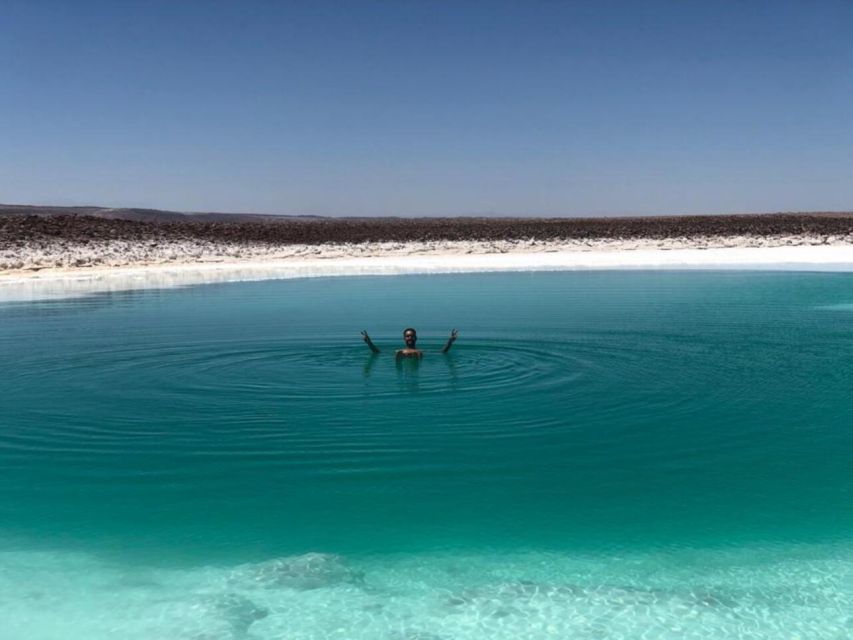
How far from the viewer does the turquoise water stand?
613 centimetres

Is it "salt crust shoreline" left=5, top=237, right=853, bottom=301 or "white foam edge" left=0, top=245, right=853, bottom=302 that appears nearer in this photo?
"white foam edge" left=0, top=245, right=853, bottom=302

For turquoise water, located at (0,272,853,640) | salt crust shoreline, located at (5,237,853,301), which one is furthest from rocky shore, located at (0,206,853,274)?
turquoise water, located at (0,272,853,640)

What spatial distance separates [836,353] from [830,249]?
1369 inches

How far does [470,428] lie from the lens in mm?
10070

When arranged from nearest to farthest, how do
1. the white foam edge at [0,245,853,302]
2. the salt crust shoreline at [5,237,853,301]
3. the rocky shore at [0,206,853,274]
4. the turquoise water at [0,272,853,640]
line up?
1. the turquoise water at [0,272,853,640]
2. the white foam edge at [0,245,853,302]
3. the salt crust shoreline at [5,237,853,301]
4. the rocky shore at [0,206,853,274]

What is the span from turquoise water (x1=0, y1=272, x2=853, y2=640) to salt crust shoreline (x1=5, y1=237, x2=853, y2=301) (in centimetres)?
1708

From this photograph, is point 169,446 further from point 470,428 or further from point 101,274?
point 101,274

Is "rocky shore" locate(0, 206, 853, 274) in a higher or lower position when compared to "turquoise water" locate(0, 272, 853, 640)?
higher

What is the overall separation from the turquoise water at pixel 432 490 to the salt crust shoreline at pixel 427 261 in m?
17.1

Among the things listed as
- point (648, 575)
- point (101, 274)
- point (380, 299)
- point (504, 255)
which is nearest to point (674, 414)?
point (648, 575)

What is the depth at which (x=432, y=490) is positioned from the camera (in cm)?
812

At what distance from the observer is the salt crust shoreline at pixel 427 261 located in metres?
33.8

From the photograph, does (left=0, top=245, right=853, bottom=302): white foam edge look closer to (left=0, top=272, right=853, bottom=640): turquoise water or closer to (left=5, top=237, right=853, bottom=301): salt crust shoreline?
(left=5, top=237, right=853, bottom=301): salt crust shoreline

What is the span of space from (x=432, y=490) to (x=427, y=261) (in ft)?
124
